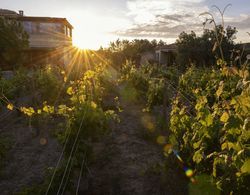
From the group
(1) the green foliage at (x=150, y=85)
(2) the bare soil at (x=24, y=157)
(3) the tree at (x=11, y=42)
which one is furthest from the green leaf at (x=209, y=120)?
(3) the tree at (x=11, y=42)

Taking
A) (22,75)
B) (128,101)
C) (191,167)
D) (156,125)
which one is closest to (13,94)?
(22,75)

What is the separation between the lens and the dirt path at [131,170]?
5.71m

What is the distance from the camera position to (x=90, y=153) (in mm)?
6035

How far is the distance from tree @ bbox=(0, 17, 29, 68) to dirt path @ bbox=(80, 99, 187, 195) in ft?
58.3

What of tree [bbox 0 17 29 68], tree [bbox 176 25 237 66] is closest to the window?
tree [bbox 0 17 29 68]

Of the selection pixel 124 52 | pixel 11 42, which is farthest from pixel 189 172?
pixel 124 52

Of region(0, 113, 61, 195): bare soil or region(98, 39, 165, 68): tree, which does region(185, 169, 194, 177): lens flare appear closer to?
region(0, 113, 61, 195): bare soil

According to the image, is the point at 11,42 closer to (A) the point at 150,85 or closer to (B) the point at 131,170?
(A) the point at 150,85

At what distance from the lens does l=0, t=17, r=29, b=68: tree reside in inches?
924

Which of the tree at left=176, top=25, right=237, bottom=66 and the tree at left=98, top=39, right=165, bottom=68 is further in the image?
the tree at left=98, top=39, right=165, bottom=68

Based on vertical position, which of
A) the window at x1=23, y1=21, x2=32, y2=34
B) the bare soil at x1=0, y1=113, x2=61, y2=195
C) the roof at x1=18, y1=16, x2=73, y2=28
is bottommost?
the bare soil at x1=0, y1=113, x2=61, y2=195

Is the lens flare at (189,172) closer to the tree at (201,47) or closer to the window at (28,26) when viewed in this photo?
the tree at (201,47)

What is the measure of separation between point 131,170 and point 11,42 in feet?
65.8

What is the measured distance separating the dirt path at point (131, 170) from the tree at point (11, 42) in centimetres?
1778
